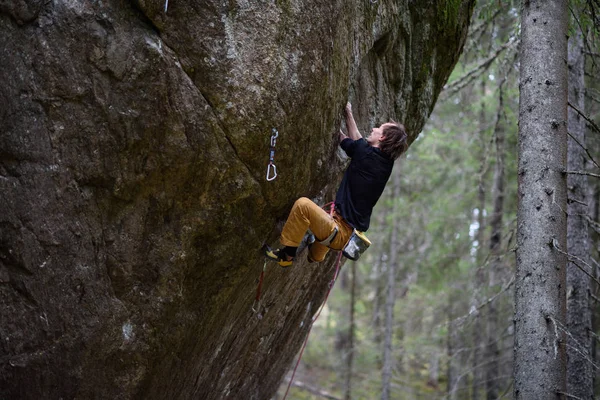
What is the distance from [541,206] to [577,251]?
298 cm

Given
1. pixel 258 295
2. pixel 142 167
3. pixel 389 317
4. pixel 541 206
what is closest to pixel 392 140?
pixel 541 206

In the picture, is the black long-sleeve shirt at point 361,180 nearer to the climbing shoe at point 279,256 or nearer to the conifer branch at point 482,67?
the climbing shoe at point 279,256

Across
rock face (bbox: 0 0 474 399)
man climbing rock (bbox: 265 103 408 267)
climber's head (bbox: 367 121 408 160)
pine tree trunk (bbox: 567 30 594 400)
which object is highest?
pine tree trunk (bbox: 567 30 594 400)

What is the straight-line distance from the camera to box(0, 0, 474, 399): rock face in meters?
4.61

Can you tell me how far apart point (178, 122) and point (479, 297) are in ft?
33.7

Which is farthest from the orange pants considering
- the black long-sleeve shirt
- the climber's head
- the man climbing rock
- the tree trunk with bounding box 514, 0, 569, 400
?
the tree trunk with bounding box 514, 0, 569, 400

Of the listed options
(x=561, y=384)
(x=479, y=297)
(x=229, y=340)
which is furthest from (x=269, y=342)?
(x=479, y=297)

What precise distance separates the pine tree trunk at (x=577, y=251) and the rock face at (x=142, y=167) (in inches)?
182

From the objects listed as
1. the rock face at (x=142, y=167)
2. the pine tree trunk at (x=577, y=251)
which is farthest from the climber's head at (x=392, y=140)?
the pine tree trunk at (x=577, y=251)

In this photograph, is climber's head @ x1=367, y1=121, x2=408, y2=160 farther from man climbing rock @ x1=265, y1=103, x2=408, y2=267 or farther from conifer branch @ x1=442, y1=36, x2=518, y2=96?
conifer branch @ x1=442, y1=36, x2=518, y2=96

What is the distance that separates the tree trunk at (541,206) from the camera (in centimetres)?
559

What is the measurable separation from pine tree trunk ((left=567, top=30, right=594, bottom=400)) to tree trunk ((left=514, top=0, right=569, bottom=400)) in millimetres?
2144

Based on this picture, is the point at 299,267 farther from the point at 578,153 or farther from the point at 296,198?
the point at 578,153

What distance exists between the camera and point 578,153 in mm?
8703
